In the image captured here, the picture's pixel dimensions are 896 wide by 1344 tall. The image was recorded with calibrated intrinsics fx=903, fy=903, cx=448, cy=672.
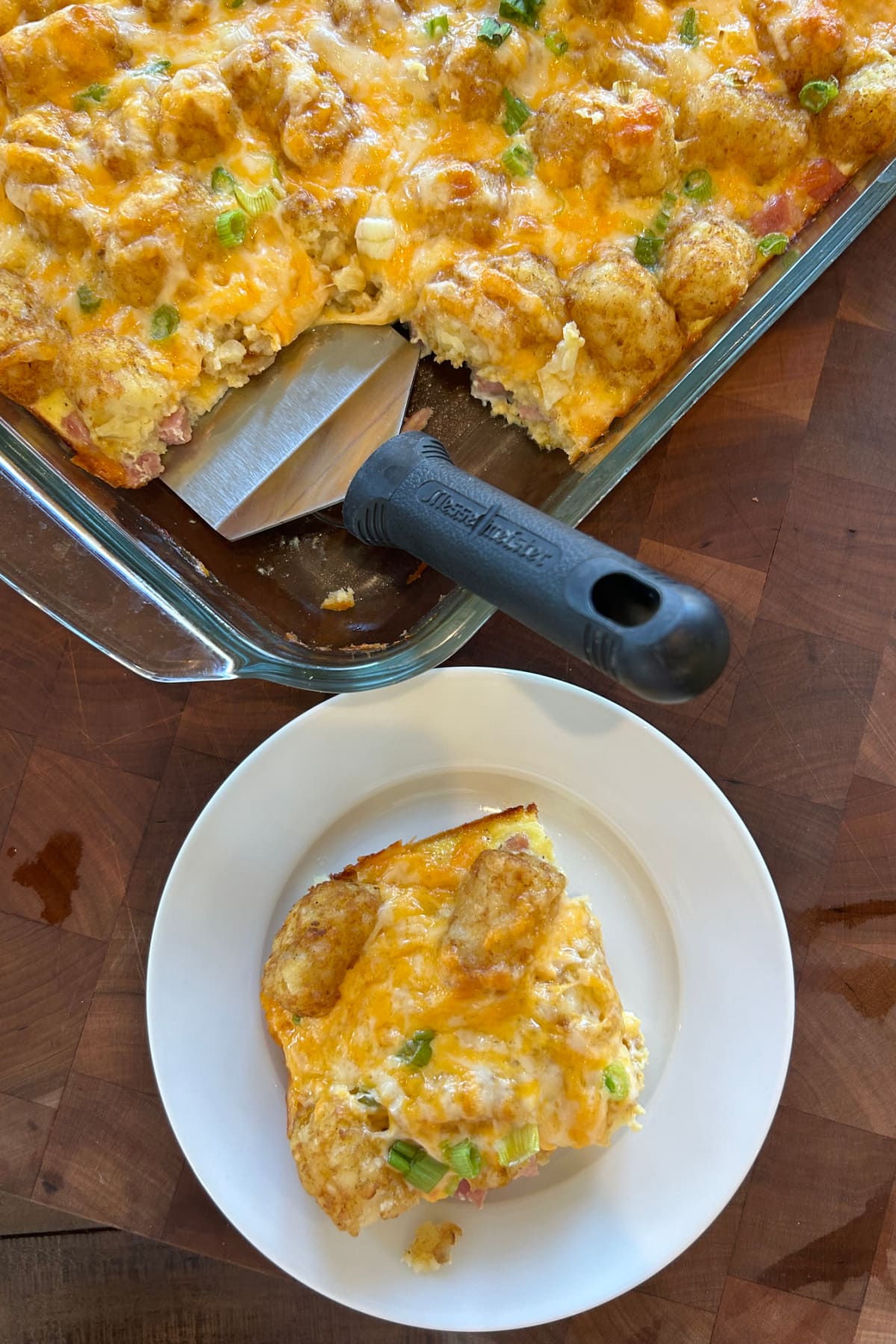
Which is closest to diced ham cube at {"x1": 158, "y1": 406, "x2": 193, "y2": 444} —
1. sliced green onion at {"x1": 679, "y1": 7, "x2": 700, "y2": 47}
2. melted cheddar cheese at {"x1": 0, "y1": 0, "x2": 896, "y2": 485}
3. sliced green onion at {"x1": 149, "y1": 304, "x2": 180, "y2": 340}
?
melted cheddar cheese at {"x1": 0, "y1": 0, "x2": 896, "y2": 485}

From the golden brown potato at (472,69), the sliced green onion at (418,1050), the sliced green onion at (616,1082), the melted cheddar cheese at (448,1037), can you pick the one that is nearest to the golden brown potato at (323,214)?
the golden brown potato at (472,69)

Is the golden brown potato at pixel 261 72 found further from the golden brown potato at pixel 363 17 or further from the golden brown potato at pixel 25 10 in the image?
the golden brown potato at pixel 25 10

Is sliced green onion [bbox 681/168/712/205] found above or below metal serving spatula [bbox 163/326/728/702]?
above

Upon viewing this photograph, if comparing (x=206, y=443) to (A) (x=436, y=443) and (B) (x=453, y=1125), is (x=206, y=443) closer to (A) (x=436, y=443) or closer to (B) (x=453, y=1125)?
(A) (x=436, y=443)

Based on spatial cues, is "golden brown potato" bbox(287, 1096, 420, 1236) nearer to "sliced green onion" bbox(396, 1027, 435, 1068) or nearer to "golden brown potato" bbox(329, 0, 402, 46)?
"sliced green onion" bbox(396, 1027, 435, 1068)

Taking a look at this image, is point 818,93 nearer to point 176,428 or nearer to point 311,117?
point 311,117

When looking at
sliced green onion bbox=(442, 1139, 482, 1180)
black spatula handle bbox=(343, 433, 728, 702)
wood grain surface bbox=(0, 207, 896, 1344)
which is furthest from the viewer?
wood grain surface bbox=(0, 207, 896, 1344)
